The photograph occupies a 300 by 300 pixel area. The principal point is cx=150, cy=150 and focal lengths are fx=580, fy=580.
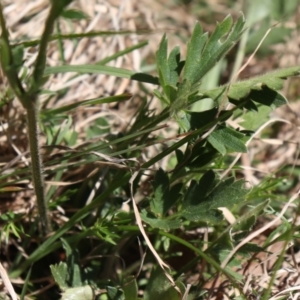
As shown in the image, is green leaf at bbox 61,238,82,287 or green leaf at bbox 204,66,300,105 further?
green leaf at bbox 61,238,82,287

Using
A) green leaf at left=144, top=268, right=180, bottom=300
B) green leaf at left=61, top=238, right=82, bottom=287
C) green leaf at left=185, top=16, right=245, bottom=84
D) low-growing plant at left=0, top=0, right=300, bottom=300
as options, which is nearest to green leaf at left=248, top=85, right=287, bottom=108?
low-growing plant at left=0, top=0, right=300, bottom=300

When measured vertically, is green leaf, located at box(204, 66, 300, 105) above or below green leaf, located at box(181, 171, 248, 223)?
above

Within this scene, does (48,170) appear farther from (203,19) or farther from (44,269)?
(203,19)

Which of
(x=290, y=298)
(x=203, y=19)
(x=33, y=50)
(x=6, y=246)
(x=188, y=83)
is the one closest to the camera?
(x=188, y=83)

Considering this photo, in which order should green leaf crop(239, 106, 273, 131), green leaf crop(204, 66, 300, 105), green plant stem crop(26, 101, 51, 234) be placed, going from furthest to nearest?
green leaf crop(239, 106, 273, 131), green leaf crop(204, 66, 300, 105), green plant stem crop(26, 101, 51, 234)

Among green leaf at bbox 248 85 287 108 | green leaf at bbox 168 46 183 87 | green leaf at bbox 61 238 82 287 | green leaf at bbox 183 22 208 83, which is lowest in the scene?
green leaf at bbox 61 238 82 287

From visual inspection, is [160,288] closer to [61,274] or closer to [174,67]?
[61,274]

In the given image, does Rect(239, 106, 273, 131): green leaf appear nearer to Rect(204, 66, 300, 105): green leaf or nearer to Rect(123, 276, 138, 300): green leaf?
Rect(204, 66, 300, 105): green leaf

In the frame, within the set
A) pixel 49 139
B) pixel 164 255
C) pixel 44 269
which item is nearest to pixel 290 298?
pixel 164 255
